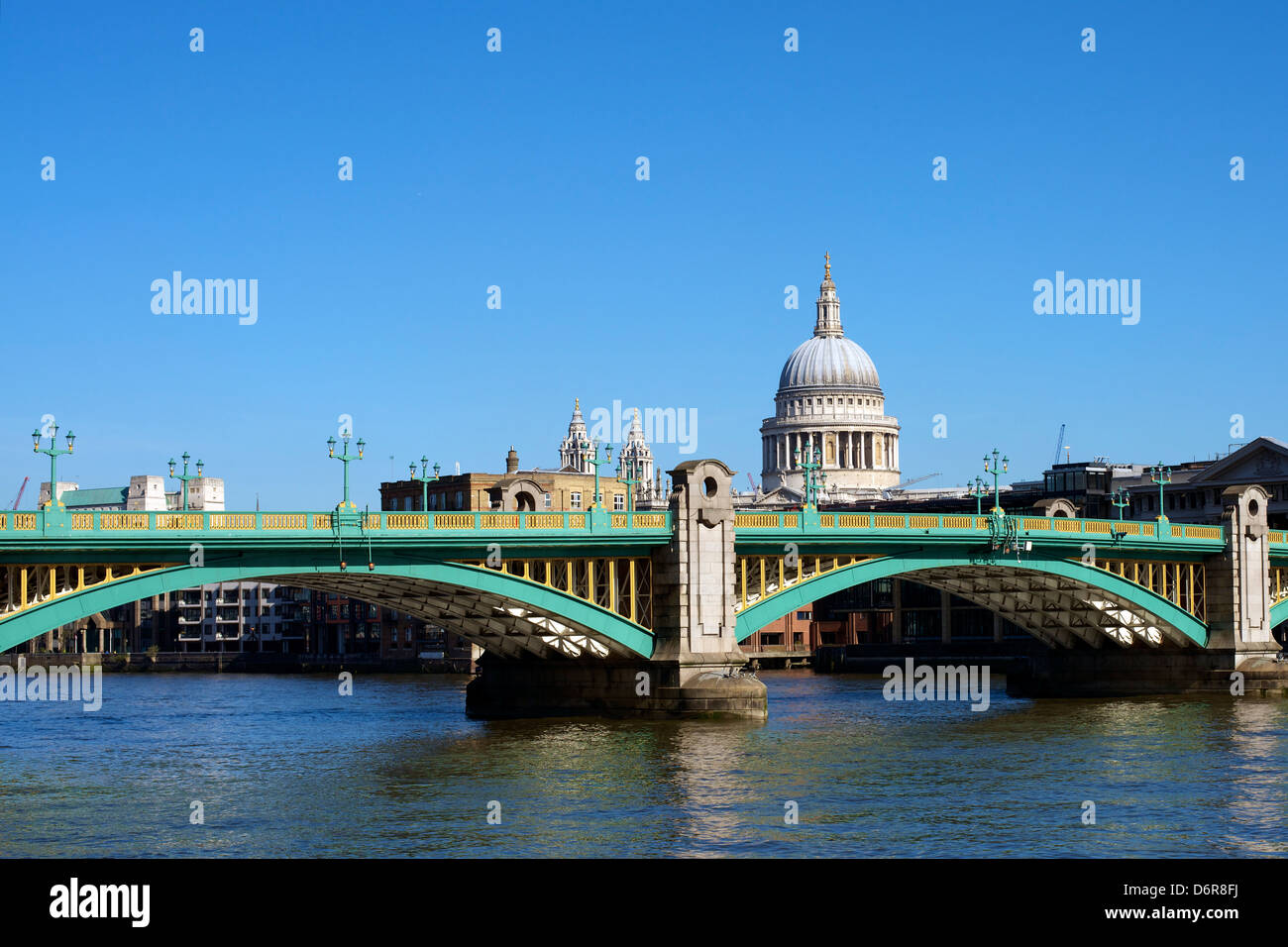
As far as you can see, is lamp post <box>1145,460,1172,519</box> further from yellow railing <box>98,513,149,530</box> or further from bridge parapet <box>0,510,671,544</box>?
yellow railing <box>98,513,149,530</box>

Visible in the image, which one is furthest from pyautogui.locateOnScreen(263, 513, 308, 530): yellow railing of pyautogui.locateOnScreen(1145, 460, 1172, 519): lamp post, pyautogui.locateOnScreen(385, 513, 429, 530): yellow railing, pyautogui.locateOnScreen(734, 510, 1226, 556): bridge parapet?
pyautogui.locateOnScreen(1145, 460, 1172, 519): lamp post

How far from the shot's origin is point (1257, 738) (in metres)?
60.4

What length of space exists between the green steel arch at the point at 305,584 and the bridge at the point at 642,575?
0.23 ft

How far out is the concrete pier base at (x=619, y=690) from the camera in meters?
64.3

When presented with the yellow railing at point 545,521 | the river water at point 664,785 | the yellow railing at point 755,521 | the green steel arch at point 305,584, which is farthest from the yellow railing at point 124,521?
the yellow railing at point 755,521

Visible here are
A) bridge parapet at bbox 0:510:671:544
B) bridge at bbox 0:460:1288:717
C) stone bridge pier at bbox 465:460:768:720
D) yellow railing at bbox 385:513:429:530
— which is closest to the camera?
bridge parapet at bbox 0:510:671:544

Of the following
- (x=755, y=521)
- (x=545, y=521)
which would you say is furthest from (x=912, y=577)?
(x=545, y=521)

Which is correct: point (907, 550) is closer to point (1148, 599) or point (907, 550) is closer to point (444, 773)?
point (1148, 599)

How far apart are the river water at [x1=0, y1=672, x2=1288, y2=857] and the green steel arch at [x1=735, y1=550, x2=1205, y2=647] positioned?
4666 millimetres

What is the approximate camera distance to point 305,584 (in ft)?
205

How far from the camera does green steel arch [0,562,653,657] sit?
5050 cm

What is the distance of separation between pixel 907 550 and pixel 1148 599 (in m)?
15.4

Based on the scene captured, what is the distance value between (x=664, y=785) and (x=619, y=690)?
66.2 ft
